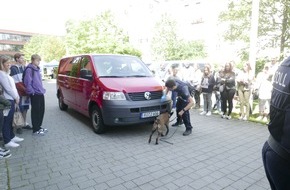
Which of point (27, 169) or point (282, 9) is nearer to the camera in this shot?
point (27, 169)

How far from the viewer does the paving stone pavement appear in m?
3.82

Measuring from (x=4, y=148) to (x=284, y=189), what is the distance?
5437 mm

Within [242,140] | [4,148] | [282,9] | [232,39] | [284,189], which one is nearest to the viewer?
[284,189]

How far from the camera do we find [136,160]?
470cm

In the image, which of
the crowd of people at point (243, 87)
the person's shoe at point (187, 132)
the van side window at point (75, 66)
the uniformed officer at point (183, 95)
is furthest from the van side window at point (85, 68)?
the person's shoe at point (187, 132)

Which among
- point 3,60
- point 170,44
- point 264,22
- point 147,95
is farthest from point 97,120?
point 170,44

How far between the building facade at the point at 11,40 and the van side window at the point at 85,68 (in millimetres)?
95823

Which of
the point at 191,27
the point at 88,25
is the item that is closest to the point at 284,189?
the point at 88,25

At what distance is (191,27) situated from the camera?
34.0 meters

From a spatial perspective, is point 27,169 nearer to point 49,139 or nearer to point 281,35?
point 49,139

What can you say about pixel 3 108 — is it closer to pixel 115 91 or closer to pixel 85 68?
pixel 115 91

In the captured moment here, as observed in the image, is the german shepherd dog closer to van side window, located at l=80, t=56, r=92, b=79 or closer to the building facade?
van side window, located at l=80, t=56, r=92, b=79

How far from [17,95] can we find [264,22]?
14.9 m

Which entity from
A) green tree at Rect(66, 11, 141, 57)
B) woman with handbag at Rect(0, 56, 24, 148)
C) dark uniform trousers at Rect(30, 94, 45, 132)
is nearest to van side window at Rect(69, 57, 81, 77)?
dark uniform trousers at Rect(30, 94, 45, 132)
